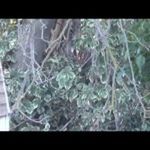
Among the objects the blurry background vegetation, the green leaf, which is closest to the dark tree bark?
the blurry background vegetation

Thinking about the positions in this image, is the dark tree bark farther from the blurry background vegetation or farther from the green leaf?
the green leaf

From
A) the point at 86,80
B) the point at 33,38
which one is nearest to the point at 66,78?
the point at 86,80

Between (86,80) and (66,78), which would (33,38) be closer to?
(66,78)

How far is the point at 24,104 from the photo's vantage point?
112 inches

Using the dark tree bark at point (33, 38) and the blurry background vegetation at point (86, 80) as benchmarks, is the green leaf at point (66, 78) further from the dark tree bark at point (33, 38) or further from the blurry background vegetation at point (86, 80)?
the dark tree bark at point (33, 38)

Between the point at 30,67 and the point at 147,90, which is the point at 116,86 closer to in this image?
the point at 147,90

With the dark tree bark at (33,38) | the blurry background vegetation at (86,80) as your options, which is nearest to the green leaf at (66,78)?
the blurry background vegetation at (86,80)

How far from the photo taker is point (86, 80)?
9.59 ft
